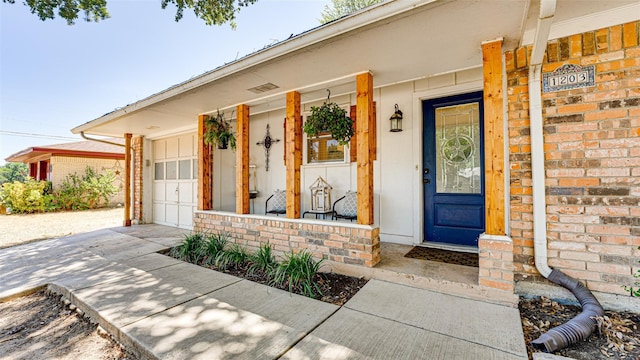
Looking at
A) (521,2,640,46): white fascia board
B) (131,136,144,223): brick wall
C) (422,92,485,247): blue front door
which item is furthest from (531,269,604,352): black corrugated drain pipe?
(131,136,144,223): brick wall

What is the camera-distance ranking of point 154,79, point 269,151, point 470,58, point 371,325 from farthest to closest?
point 154,79, point 269,151, point 470,58, point 371,325

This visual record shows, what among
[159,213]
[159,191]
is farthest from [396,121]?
[159,213]

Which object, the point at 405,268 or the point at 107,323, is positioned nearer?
the point at 107,323

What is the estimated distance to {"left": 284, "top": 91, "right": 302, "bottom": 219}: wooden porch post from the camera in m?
3.51

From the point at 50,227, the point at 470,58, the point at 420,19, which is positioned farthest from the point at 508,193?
the point at 50,227

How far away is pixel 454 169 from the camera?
3541mm

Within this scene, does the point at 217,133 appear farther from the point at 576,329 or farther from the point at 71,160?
the point at 71,160

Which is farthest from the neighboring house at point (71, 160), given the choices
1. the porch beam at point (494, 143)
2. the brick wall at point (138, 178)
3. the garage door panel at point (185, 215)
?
the porch beam at point (494, 143)

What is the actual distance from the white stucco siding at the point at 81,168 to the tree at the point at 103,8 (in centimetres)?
970

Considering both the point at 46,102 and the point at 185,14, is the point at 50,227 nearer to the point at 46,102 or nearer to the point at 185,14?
the point at 185,14

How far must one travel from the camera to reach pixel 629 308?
2059mm

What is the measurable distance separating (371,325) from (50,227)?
883 cm

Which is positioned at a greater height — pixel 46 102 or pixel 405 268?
pixel 46 102

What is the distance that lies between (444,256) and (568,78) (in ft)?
6.99
